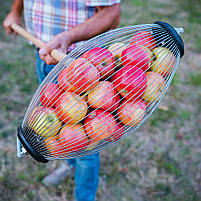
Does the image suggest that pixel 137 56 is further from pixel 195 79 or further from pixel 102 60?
pixel 195 79

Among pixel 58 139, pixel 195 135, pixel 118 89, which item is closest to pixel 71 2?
pixel 118 89

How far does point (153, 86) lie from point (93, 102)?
30 centimetres

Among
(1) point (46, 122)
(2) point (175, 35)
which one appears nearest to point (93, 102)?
(1) point (46, 122)

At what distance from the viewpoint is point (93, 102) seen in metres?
0.97

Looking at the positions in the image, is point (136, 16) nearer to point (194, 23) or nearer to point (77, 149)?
point (194, 23)

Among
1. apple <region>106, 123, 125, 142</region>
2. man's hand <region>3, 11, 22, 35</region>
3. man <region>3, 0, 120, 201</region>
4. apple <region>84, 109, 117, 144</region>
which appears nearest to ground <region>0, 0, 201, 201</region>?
man <region>3, 0, 120, 201</region>

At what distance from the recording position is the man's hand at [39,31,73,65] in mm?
1320

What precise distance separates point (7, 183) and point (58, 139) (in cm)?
142

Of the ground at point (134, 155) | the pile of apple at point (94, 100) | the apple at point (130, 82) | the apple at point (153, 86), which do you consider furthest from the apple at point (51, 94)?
the ground at point (134, 155)

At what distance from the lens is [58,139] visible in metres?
0.99

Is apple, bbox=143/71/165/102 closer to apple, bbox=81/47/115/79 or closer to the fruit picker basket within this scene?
the fruit picker basket

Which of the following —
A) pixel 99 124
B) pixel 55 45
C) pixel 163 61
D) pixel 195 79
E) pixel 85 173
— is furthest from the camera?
pixel 195 79

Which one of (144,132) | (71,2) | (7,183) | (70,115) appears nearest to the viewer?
(70,115)

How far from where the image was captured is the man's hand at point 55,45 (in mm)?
1320
